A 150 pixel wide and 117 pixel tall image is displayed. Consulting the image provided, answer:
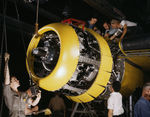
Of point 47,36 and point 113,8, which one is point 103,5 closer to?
point 113,8

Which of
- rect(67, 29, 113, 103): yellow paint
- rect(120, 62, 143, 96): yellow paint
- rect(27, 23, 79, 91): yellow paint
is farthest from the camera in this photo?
rect(120, 62, 143, 96): yellow paint

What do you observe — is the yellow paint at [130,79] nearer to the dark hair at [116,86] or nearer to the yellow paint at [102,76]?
the dark hair at [116,86]

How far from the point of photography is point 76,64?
68.1 inches

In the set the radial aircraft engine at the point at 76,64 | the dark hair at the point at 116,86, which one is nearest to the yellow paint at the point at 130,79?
the radial aircraft engine at the point at 76,64

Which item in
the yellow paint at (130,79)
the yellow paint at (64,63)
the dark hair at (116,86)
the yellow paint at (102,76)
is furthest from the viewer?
the yellow paint at (130,79)

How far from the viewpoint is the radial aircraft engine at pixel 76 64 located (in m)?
1.73

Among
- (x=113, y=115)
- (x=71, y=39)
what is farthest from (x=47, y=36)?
(x=113, y=115)

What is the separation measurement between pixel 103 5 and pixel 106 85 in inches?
72.2

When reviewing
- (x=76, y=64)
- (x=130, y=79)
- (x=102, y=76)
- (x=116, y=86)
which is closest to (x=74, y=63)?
(x=76, y=64)

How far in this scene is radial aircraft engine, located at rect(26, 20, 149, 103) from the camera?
1729 millimetres

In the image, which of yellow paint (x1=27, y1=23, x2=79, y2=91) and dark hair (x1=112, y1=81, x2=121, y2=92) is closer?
yellow paint (x1=27, y1=23, x2=79, y2=91)

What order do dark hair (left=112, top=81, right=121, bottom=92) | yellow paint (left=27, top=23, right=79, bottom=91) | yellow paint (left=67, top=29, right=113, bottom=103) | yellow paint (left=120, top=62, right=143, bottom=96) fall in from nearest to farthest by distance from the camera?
yellow paint (left=27, top=23, right=79, bottom=91), yellow paint (left=67, top=29, right=113, bottom=103), dark hair (left=112, top=81, right=121, bottom=92), yellow paint (left=120, top=62, right=143, bottom=96)

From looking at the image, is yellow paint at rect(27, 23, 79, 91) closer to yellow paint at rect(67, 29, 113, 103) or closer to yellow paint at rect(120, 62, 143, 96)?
yellow paint at rect(67, 29, 113, 103)

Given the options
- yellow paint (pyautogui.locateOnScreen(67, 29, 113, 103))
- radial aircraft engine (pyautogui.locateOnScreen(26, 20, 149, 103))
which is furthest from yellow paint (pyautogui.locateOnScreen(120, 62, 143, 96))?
yellow paint (pyautogui.locateOnScreen(67, 29, 113, 103))
